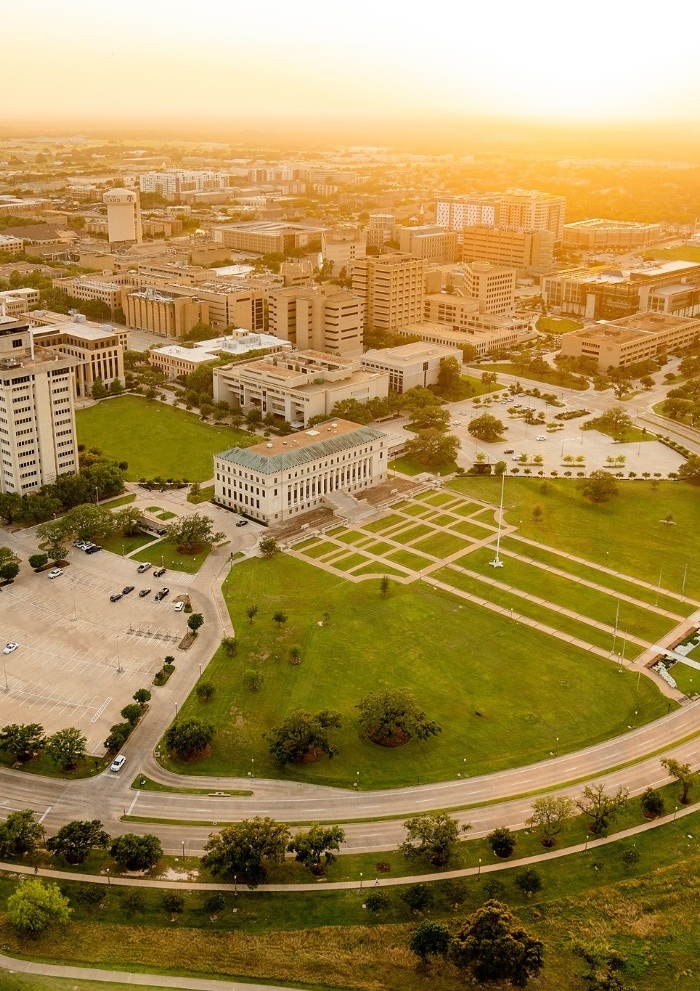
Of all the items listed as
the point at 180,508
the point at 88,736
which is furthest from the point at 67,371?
the point at 88,736

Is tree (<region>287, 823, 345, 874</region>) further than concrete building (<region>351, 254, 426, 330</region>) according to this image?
No

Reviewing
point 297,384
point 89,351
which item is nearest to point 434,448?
point 297,384

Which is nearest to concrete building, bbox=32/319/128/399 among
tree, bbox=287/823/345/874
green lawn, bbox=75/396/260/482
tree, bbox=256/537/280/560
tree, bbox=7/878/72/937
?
green lawn, bbox=75/396/260/482

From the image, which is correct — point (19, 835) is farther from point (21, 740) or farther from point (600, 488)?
point (600, 488)

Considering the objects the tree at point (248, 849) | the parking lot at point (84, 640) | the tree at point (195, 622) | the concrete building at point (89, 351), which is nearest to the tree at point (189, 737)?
the parking lot at point (84, 640)

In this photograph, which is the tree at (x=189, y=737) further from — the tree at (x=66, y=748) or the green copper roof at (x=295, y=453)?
the green copper roof at (x=295, y=453)

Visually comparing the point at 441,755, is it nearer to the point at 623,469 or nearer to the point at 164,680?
the point at 164,680

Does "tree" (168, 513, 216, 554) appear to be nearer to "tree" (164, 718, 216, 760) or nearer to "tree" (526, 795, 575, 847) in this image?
"tree" (164, 718, 216, 760)
